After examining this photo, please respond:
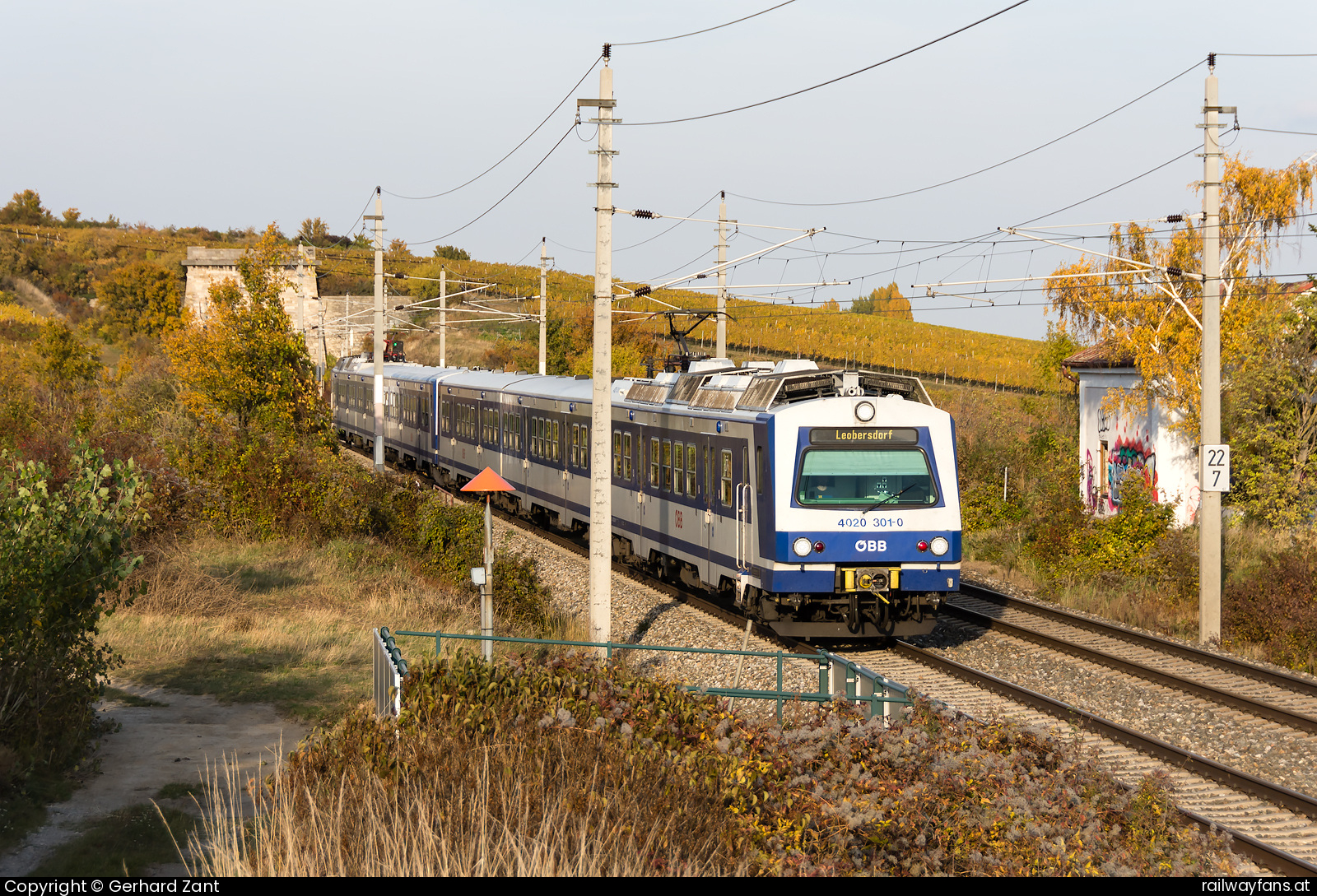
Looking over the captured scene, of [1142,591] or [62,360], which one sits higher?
[62,360]

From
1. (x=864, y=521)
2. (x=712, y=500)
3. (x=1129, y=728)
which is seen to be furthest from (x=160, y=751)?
(x=1129, y=728)

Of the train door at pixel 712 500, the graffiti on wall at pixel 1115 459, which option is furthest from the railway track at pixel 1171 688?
the graffiti on wall at pixel 1115 459

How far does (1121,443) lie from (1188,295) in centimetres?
Answer: 397

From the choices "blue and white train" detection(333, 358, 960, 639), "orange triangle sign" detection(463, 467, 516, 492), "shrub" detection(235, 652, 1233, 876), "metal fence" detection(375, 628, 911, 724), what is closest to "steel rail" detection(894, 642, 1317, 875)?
"shrub" detection(235, 652, 1233, 876)

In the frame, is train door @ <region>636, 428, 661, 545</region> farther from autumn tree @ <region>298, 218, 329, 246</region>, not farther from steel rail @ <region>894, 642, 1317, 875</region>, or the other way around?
autumn tree @ <region>298, 218, 329, 246</region>

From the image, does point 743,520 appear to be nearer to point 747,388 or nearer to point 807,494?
point 807,494

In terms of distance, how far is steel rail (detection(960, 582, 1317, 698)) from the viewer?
539 inches

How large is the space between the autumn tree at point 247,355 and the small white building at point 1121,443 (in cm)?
1835

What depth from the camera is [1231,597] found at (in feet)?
56.9

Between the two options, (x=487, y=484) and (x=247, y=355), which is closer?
(x=487, y=484)

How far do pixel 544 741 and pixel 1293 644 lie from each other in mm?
11973

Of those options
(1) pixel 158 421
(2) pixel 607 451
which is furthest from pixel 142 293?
(2) pixel 607 451

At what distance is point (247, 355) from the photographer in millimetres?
25750
